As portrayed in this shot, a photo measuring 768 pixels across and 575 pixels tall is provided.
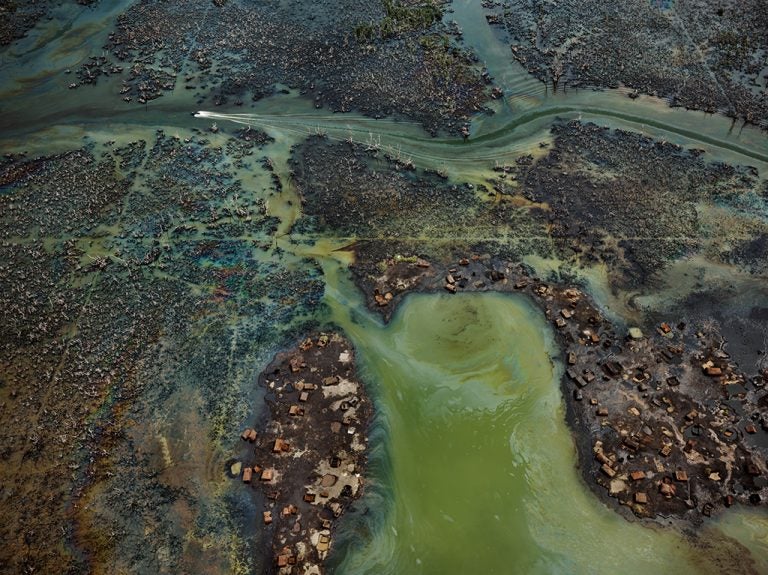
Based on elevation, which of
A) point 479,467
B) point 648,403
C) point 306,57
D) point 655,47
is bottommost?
point 479,467

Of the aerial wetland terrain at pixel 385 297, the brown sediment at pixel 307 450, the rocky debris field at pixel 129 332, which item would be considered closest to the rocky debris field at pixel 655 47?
the aerial wetland terrain at pixel 385 297

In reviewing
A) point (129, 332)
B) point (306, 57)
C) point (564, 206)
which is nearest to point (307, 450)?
point (129, 332)

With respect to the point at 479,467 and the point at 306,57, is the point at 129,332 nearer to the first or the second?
the point at 479,467

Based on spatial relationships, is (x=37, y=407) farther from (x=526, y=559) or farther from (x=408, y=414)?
(x=526, y=559)

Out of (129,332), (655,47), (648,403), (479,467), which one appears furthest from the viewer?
(655,47)

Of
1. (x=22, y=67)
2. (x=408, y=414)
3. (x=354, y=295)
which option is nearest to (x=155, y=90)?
(x=22, y=67)

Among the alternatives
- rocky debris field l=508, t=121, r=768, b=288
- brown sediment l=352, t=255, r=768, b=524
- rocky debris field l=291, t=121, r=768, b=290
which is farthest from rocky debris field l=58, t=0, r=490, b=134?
brown sediment l=352, t=255, r=768, b=524

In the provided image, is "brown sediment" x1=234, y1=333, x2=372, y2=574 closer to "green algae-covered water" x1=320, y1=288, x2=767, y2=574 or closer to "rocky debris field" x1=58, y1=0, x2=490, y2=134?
"green algae-covered water" x1=320, y1=288, x2=767, y2=574
